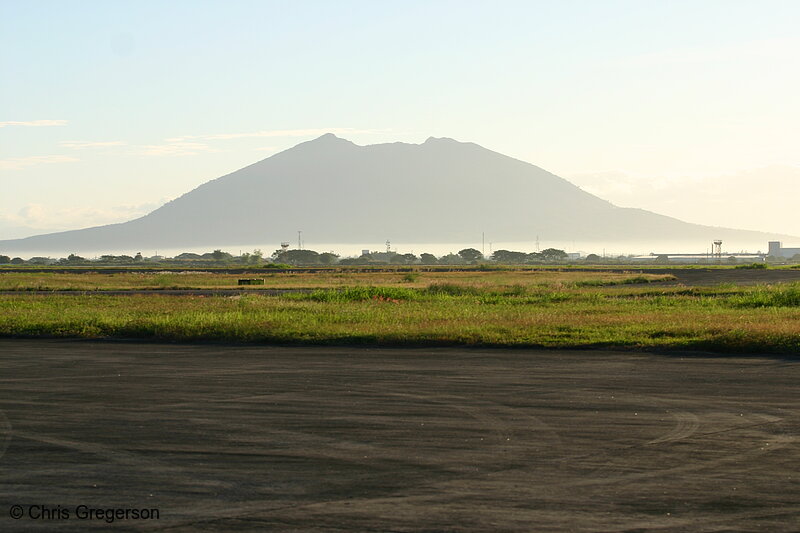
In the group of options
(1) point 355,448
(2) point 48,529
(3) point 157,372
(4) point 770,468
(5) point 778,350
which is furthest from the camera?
(5) point 778,350

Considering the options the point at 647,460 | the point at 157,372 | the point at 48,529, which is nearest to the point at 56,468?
the point at 48,529

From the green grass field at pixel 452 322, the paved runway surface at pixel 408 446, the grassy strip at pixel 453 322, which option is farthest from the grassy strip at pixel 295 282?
the paved runway surface at pixel 408 446

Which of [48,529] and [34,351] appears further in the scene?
[34,351]

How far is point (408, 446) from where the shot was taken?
38.2ft

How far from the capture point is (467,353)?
22.5m

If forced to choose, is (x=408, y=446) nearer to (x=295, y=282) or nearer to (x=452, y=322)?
(x=452, y=322)

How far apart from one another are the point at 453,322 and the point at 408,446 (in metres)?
17.9

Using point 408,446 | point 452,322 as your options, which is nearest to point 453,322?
point 452,322

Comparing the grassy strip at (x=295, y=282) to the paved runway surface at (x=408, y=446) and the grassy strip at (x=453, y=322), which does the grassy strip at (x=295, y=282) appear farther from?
the paved runway surface at (x=408, y=446)

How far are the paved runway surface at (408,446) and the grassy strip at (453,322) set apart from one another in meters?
4.55

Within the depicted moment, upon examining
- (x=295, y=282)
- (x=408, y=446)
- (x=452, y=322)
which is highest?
(x=295, y=282)

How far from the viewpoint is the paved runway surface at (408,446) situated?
889cm

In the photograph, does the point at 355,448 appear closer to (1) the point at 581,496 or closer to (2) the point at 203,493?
(2) the point at 203,493

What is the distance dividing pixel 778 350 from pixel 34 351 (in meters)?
19.6
